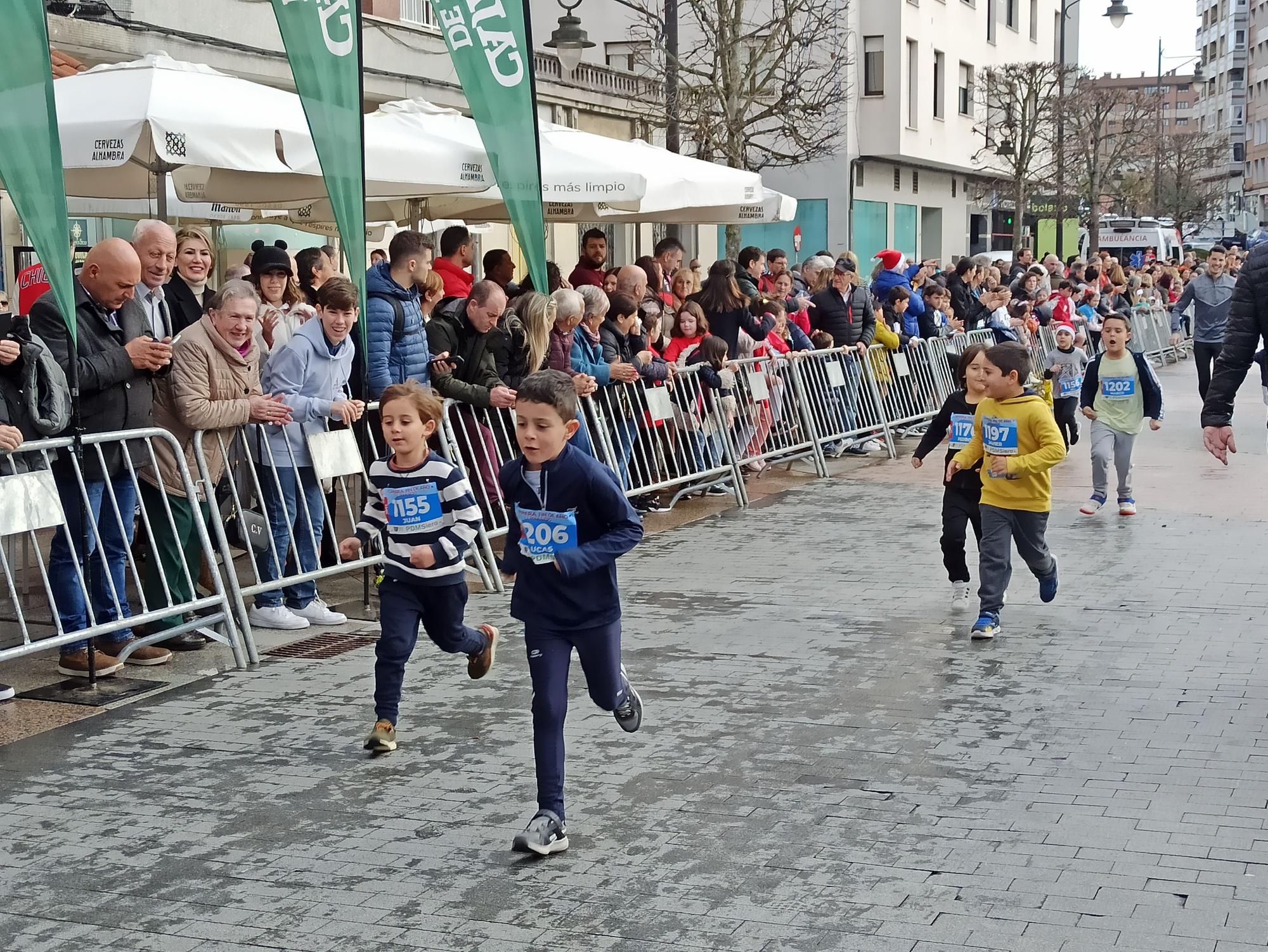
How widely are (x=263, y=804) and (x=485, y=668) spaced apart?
1.39 metres

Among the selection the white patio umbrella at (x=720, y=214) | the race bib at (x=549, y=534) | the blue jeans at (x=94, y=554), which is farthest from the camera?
the white patio umbrella at (x=720, y=214)

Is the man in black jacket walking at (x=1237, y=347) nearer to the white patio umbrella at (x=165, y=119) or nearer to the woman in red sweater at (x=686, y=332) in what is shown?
the white patio umbrella at (x=165, y=119)

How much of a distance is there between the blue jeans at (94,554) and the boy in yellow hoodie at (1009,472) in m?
4.07

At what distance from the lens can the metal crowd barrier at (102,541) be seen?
6.95m

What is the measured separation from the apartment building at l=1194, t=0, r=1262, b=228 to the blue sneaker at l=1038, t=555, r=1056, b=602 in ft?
397

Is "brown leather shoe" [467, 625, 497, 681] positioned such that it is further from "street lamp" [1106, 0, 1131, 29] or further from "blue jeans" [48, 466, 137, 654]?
"street lamp" [1106, 0, 1131, 29]

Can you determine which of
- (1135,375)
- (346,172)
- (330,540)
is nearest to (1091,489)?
(1135,375)

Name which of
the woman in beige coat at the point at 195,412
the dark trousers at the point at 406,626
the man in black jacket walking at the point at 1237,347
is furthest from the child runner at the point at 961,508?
the woman in beige coat at the point at 195,412

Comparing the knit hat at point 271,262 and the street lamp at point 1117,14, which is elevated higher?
the street lamp at point 1117,14

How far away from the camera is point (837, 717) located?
21.9 feet

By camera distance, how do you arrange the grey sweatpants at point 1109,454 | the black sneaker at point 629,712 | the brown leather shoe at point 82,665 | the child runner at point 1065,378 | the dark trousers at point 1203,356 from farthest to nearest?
the dark trousers at point 1203,356 → the child runner at point 1065,378 → the grey sweatpants at point 1109,454 → the brown leather shoe at point 82,665 → the black sneaker at point 629,712

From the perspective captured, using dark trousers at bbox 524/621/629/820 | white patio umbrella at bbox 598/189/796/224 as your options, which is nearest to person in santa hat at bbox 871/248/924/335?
white patio umbrella at bbox 598/189/796/224

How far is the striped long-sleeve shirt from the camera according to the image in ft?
20.8

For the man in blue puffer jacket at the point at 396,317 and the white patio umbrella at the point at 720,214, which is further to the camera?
the white patio umbrella at the point at 720,214
